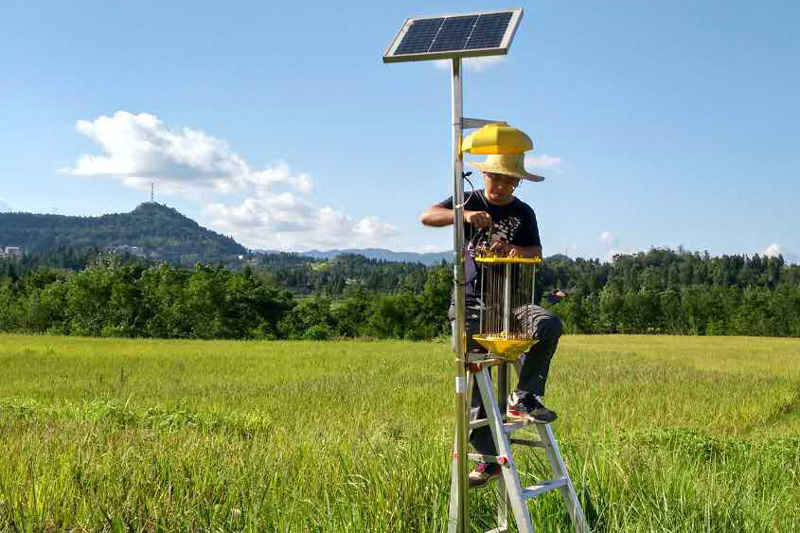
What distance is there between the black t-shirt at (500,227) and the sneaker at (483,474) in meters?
0.94

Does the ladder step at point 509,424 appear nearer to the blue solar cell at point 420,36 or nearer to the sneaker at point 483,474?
the sneaker at point 483,474

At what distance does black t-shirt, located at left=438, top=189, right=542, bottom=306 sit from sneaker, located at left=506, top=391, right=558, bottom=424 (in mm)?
568

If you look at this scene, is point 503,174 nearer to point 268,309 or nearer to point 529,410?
point 529,410

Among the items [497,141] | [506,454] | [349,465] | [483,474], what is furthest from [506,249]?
[349,465]

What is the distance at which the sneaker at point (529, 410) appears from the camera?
404 centimetres

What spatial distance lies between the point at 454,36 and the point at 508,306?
4.59 feet

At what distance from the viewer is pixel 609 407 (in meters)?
13.4

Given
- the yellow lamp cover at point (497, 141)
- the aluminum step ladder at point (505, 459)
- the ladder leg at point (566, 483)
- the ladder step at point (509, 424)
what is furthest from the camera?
the ladder leg at point (566, 483)

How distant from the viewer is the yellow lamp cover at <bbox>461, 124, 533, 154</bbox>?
12.0 ft

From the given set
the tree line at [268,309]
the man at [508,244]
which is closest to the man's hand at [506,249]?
the man at [508,244]

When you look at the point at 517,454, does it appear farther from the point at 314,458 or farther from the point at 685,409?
the point at 685,409

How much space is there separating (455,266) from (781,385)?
56.4 ft

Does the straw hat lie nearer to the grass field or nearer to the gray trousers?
the gray trousers

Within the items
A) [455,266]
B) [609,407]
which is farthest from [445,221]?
[609,407]
